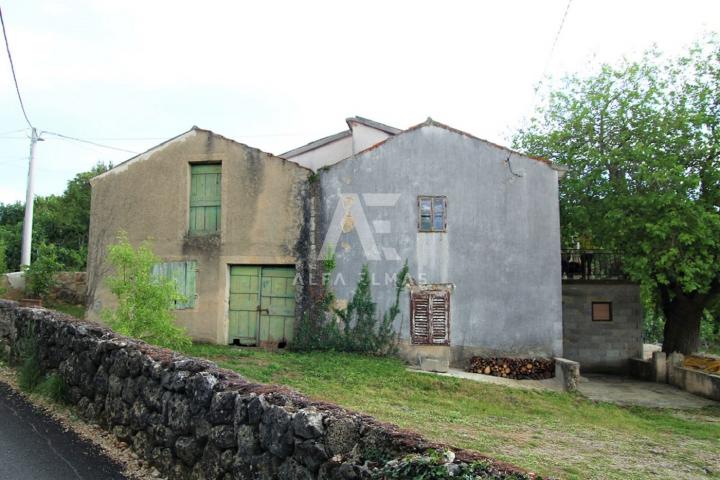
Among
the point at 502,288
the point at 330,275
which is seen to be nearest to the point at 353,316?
the point at 330,275

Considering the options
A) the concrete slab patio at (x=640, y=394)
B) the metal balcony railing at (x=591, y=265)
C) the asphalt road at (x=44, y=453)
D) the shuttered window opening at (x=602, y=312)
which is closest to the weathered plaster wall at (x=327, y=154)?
the metal balcony railing at (x=591, y=265)

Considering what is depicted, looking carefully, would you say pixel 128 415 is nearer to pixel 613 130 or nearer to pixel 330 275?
pixel 330 275

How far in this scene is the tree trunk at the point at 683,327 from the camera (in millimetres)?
17812

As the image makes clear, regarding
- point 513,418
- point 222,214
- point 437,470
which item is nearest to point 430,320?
point 513,418

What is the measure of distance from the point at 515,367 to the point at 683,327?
24.2 feet

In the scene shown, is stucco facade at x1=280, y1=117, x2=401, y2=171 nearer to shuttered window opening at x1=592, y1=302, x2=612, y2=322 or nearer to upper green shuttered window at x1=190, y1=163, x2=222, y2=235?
upper green shuttered window at x1=190, y1=163, x2=222, y2=235

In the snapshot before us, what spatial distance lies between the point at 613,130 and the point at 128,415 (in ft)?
55.6

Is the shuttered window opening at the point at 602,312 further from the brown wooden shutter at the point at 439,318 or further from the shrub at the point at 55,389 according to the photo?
the shrub at the point at 55,389

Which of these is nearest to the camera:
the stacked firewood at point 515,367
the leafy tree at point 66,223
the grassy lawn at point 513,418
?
the grassy lawn at point 513,418

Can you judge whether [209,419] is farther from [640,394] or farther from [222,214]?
[640,394]

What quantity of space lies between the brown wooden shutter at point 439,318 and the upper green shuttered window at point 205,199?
20.5 feet

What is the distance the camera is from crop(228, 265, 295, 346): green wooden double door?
1512 centimetres

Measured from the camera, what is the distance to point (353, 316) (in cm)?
1489

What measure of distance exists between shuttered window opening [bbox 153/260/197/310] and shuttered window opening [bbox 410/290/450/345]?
5924 millimetres
